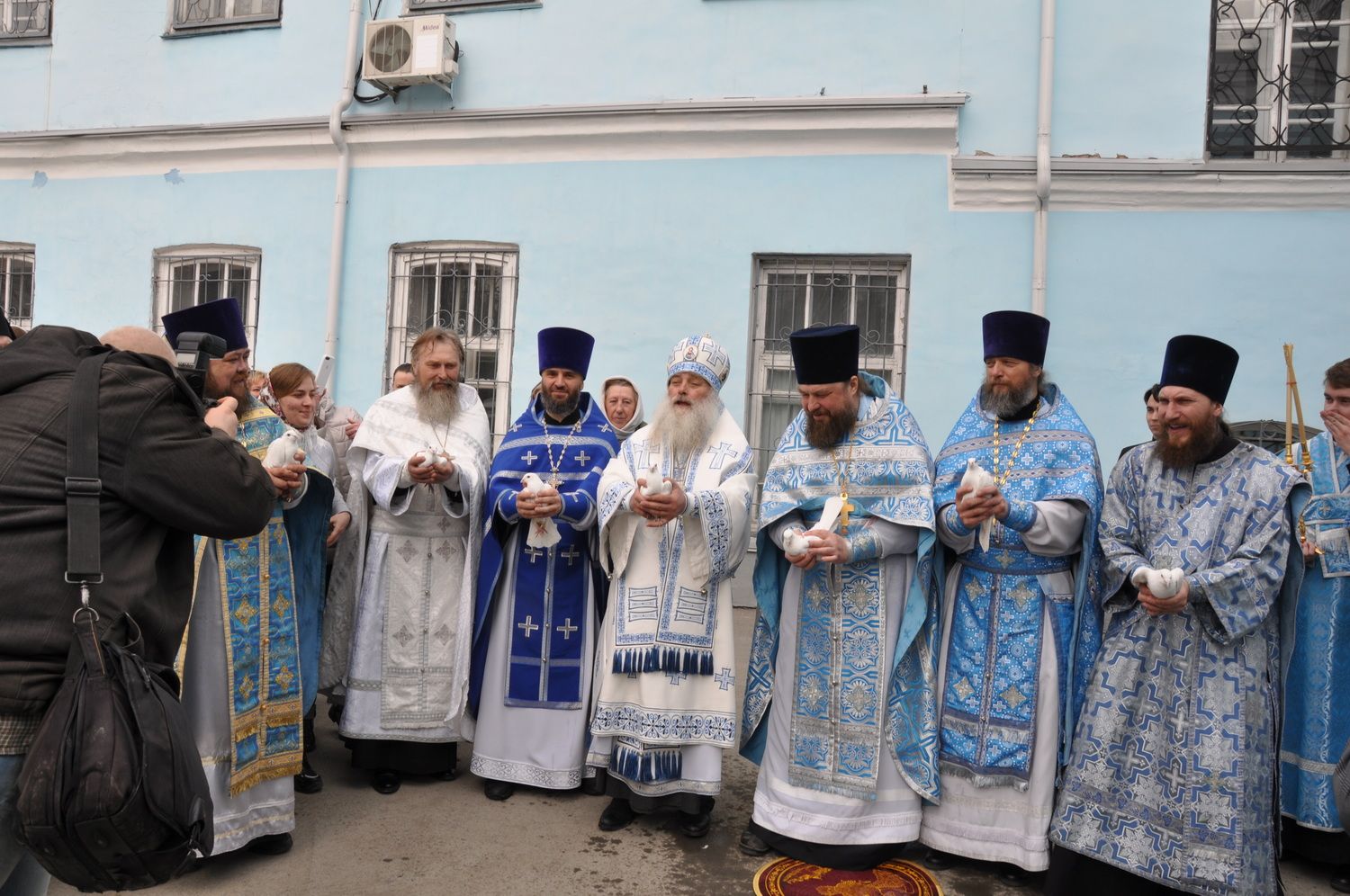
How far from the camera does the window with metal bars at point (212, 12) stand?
30.9 ft

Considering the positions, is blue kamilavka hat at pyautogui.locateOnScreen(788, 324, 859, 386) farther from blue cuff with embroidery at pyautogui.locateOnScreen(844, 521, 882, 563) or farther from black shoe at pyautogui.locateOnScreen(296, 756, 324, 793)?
black shoe at pyautogui.locateOnScreen(296, 756, 324, 793)

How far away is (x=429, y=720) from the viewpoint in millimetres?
4703

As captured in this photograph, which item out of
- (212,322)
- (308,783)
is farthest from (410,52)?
(308,783)

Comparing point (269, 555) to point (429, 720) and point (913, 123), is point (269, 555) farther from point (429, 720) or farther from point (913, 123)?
point (913, 123)

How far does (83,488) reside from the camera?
2.17m

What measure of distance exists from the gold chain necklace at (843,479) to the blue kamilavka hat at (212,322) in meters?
2.27

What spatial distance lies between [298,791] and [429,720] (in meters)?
0.64

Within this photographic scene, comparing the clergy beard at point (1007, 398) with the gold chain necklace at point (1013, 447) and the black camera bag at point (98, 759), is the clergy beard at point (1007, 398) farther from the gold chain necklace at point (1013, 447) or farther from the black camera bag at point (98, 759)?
the black camera bag at point (98, 759)

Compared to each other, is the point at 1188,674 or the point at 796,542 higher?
the point at 796,542

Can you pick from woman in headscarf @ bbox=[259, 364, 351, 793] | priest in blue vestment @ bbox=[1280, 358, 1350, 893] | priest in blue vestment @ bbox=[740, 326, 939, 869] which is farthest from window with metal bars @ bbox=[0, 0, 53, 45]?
priest in blue vestment @ bbox=[1280, 358, 1350, 893]

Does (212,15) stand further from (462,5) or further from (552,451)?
(552,451)

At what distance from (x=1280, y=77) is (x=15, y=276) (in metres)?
11.0

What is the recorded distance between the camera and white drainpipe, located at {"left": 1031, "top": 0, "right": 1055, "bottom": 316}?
24.4ft

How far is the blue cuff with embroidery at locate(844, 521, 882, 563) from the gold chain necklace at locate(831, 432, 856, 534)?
62mm
